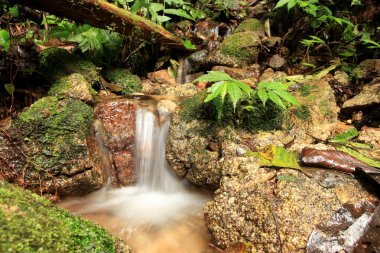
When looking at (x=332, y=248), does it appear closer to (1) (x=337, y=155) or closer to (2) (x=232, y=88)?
(1) (x=337, y=155)

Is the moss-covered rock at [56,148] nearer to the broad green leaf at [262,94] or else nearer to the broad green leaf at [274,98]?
the broad green leaf at [262,94]

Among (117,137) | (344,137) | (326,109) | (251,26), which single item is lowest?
(117,137)

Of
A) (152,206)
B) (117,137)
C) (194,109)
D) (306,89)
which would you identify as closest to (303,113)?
(306,89)

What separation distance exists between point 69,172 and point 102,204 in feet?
2.01

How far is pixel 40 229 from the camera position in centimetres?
134

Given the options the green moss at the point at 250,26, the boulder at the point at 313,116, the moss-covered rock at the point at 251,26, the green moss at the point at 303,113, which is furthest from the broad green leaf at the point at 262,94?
the green moss at the point at 250,26

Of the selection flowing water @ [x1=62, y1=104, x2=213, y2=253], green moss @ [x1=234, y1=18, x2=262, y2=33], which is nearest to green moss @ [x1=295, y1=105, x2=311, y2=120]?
flowing water @ [x1=62, y1=104, x2=213, y2=253]

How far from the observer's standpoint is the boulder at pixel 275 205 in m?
2.17

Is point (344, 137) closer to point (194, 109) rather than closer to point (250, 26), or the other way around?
point (194, 109)

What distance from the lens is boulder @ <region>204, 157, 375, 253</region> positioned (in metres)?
2.17

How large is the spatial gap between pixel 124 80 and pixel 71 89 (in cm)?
158

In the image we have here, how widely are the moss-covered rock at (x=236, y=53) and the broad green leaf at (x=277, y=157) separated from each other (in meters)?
3.44

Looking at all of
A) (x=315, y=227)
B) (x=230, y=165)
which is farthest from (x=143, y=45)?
(x=315, y=227)

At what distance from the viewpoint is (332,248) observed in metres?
1.98
